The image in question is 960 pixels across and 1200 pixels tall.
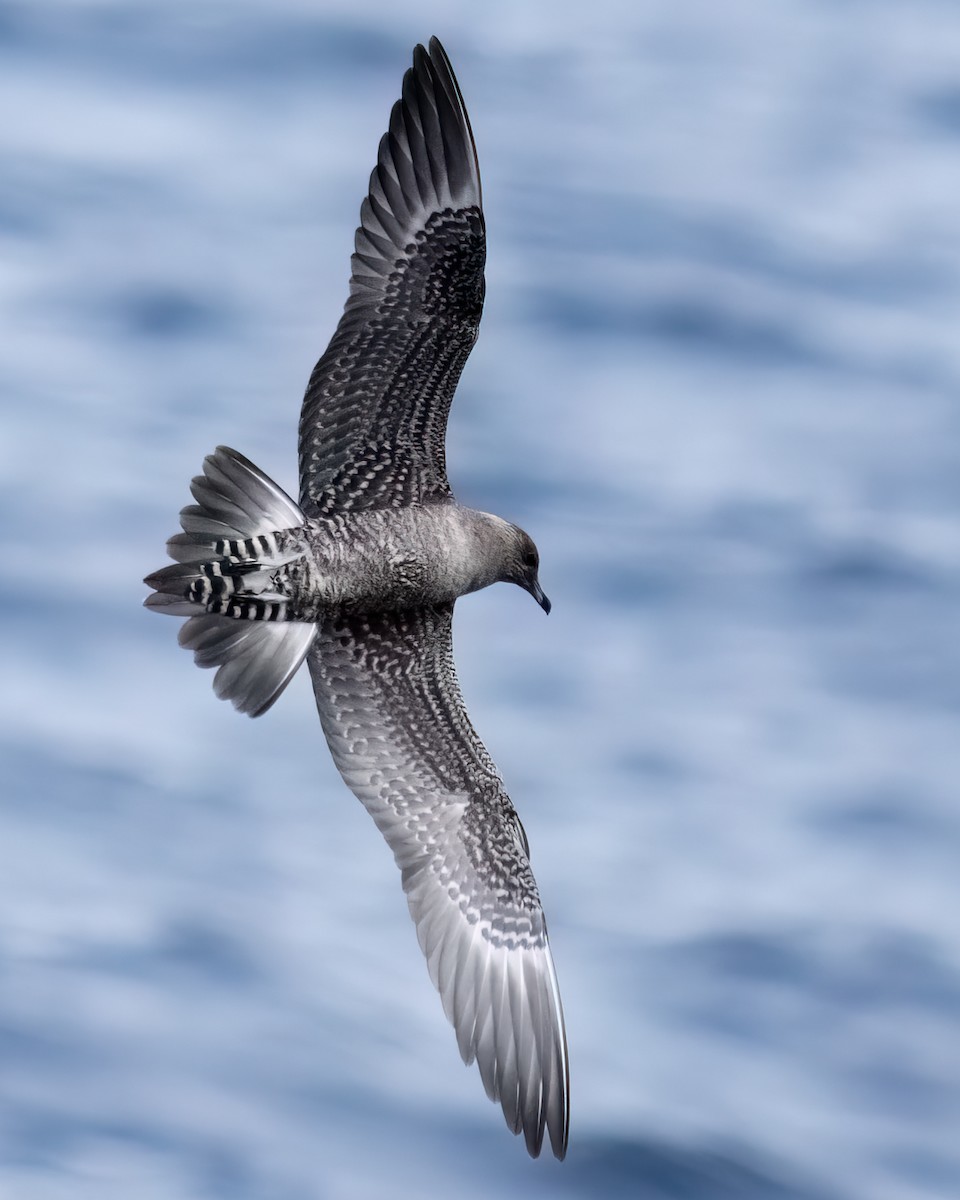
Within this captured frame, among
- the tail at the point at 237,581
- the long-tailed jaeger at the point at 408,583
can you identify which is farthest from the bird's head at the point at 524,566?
the tail at the point at 237,581

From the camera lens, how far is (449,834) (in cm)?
904

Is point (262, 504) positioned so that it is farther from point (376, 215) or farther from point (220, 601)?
point (376, 215)

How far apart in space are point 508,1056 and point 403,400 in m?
3.01

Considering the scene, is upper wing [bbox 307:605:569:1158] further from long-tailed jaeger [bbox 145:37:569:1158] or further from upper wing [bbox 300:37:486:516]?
upper wing [bbox 300:37:486:516]

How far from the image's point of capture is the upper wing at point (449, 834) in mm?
8750

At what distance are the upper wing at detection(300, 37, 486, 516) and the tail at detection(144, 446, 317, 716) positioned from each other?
43cm

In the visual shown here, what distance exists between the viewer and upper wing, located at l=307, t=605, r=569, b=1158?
28.7 feet

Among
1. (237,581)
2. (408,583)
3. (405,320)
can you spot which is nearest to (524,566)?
(408,583)

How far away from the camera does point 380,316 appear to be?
8383mm

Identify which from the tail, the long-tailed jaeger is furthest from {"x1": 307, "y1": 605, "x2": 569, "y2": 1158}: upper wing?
the tail

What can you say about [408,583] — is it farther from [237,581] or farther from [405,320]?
[405,320]

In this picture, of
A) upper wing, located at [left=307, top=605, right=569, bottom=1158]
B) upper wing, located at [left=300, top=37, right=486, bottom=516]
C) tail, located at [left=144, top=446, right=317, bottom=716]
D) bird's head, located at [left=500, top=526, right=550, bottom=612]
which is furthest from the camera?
bird's head, located at [left=500, top=526, right=550, bottom=612]

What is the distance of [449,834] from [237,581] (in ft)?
5.99

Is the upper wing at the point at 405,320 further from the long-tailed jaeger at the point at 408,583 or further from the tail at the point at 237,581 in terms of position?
the tail at the point at 237,581
